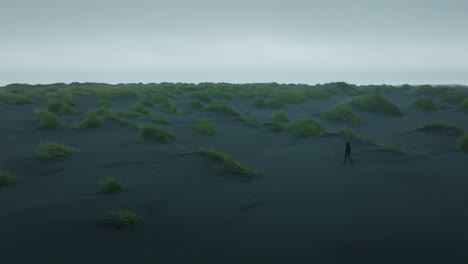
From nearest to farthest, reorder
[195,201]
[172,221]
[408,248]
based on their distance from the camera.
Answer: [408,248]
[172,221]
[195,201]

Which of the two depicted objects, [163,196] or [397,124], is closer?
[163,196]

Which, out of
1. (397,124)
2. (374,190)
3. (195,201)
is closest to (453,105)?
(397,124)

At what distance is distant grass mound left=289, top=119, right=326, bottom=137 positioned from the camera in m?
16.6

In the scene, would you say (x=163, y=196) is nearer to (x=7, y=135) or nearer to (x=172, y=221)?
(x=172, y=221)

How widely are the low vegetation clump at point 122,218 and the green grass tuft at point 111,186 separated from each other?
148 cm

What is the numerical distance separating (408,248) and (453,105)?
27.1 meters

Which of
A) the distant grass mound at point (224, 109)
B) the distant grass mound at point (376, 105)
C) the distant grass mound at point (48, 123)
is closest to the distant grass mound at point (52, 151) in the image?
the distant grass mound at point (48, 123)

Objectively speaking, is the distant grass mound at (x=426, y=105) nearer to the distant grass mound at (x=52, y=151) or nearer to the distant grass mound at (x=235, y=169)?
the distant grass mound at (x=235, y=169)

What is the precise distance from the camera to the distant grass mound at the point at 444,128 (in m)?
16.0

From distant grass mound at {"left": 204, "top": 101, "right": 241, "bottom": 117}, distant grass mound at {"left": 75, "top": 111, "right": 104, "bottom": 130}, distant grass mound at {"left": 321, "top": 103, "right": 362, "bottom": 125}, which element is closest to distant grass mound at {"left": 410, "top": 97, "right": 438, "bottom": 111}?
distant grass mound at {"left": 321, "top": 103, "right": 362, "bottom": 125}

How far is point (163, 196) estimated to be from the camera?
8.41 meters

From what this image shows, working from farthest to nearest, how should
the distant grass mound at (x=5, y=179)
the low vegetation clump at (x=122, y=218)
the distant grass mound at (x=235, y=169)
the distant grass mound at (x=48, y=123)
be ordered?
the distant grass mound at (x=48, y=123), the distant grass mound at (x=235, y=169), the distant grass mound at (x=5, y=179), the low vegetation clump at (x=122, y=218)

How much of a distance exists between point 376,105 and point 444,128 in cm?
834

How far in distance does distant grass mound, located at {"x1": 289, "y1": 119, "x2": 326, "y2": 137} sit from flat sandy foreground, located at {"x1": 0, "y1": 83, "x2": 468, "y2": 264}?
1614mm
